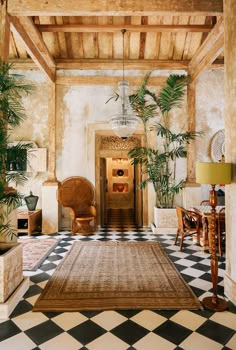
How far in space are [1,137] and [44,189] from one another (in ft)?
12.3

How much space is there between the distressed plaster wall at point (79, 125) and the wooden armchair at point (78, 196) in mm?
203

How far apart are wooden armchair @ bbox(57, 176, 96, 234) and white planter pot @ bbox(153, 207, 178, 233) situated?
1580 mm

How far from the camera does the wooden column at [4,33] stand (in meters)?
3.10

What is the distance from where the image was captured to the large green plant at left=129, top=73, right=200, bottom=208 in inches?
230

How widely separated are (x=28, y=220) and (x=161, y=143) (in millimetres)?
3791

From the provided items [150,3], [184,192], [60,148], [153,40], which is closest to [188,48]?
[153,40]

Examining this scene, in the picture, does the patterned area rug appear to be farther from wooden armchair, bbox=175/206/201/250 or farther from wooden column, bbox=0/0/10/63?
wooden column, bbox=0/0/10/63

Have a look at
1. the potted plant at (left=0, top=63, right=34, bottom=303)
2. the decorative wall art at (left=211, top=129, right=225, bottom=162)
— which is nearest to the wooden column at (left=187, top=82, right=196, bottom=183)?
the decorative wall art at (left=211, top=129, right=225, bottom=162)

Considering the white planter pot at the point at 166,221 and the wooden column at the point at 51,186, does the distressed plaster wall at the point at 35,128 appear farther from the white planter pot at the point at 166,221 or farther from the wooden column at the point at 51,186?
the white planter pot at the point at 166,221

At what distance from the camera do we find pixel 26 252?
460cm

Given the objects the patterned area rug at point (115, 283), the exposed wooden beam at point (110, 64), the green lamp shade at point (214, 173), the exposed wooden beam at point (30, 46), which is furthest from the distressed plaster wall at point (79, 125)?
the green lamp shade at point (214, 173)

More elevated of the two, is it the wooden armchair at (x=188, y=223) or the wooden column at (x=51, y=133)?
the wooden column at (x=51, y=133)

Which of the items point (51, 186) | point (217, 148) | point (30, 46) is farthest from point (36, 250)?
point (217, 148)

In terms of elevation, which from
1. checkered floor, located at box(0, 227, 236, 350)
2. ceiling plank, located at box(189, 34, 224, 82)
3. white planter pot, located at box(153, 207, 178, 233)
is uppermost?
ceiling plank, located at box(189, 34, 224, 82)
